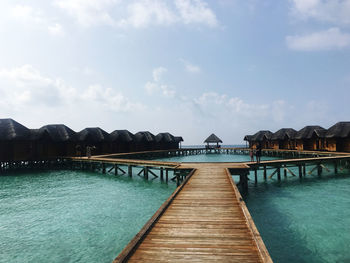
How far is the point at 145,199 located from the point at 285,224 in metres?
7.30

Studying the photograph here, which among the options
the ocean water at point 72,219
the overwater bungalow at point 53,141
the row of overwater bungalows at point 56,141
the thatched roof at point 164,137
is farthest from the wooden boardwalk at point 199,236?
the thatched roof at point 164,137

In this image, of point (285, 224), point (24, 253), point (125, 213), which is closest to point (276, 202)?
point (285, 224)

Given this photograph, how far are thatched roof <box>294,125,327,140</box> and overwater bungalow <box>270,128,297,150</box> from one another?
5.96ft

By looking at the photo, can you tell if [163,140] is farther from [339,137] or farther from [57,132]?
[339,137]

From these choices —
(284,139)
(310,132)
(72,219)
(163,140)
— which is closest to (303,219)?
(72,219)

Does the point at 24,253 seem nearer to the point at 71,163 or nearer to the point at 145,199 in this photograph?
the point at 145,199

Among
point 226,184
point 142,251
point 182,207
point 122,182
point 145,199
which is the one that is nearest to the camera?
point 142,251

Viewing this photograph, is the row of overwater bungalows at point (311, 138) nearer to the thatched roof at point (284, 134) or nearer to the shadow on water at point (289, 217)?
the thatched roof at point (284, 134)

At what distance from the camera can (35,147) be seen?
27.9 m

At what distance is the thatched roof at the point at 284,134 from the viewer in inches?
1487

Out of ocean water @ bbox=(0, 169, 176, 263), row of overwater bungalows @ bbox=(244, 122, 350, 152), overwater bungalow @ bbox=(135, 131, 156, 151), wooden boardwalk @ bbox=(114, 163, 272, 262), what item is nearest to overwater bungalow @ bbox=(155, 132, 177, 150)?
overwater bungalow @ bbox=(135, 131, 156, 151)

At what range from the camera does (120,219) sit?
8.74 m

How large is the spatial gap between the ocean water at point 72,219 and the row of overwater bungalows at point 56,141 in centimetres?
1335

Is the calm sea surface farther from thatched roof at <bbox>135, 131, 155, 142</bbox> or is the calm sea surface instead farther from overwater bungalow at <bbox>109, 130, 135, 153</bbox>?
thatched roof at <bbox>135, 131, 155, 142</bbox>
